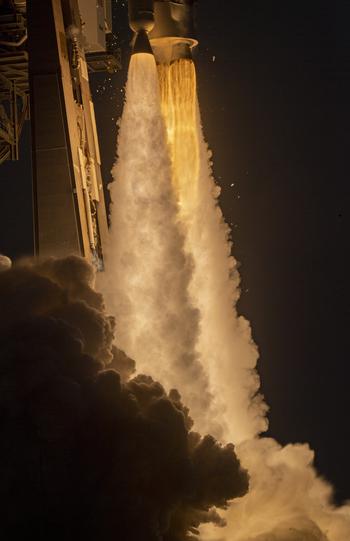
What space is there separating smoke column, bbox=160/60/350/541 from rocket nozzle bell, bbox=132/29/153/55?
1204 millimetres

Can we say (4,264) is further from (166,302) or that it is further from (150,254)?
(166,302)

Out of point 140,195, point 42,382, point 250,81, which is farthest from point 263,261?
point 42,382

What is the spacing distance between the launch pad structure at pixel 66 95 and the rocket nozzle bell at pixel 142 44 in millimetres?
23

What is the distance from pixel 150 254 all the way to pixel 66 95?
4163 millimetres

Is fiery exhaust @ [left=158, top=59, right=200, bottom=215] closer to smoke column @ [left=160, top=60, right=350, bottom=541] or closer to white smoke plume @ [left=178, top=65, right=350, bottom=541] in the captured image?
smoke column @ [left=160, top=60, right=350, bottom=541]

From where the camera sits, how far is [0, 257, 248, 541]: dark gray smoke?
26.3m

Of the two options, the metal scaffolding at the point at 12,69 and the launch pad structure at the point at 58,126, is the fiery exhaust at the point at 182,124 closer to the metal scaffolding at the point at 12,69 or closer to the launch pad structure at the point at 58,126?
the launch pad structure at the point at 58,126

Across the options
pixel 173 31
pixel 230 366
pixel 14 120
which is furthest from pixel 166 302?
pixel 14 120

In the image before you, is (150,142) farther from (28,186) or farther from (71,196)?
(28,186)

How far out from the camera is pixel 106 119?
37906mm

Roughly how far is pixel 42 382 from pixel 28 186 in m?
14.2

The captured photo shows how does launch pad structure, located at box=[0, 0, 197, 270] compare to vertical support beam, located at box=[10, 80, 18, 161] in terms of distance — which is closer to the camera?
launch pad structure, located at box=[0, 0, 197, 270]

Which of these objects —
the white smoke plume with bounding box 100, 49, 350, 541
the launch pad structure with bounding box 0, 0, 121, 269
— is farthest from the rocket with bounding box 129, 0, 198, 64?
the launch pad structure with bounding box 0, 0, 121, 269

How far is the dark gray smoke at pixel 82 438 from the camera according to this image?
2627 centimetres
